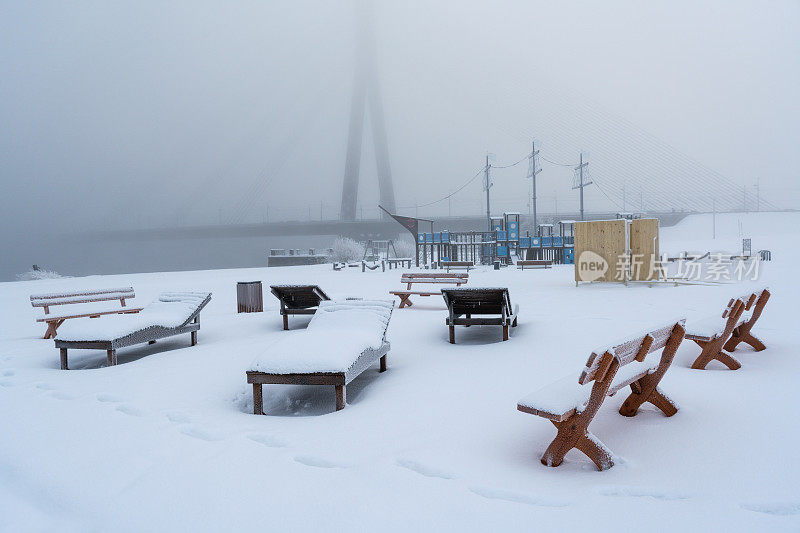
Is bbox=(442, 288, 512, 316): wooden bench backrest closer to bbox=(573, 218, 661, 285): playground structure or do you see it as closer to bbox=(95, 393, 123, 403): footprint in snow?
Result: bbox=(95, 393, 123, 403): footprint in snow

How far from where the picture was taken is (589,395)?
291cm

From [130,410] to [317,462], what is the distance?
1.93m

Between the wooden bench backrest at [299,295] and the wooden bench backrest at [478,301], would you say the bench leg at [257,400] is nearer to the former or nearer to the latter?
the wooden bench backrest at [478,301]

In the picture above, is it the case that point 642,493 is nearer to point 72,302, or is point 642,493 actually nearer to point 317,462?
point 317,462

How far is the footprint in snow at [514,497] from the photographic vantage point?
8.12ft

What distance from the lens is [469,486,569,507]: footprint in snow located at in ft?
8.12

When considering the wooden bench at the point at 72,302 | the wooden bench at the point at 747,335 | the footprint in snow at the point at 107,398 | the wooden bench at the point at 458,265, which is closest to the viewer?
the footprint in snow at the point at 107,398

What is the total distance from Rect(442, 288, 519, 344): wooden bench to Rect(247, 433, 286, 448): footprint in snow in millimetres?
3413

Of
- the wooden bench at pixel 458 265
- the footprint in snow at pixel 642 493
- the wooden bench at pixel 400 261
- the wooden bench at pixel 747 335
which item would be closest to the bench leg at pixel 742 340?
the wooden bench at pixel 747 335

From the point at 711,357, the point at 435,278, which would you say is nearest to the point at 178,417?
the point at 711,357

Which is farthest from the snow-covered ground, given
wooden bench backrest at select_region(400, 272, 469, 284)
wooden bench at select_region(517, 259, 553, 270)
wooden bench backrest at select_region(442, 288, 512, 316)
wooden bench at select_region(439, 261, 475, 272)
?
wooden bench at select_region(517, 259, 553, 270)

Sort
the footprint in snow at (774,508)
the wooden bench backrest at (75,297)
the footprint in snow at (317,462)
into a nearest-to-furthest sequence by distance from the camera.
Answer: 1. the footprint in snow at (774,508)
2. the footprint in snow at (317,462)
3. the wooden bench backrest at (75,297)

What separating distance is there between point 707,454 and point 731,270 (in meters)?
13.0

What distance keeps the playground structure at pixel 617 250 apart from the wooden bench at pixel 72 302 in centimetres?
1031
